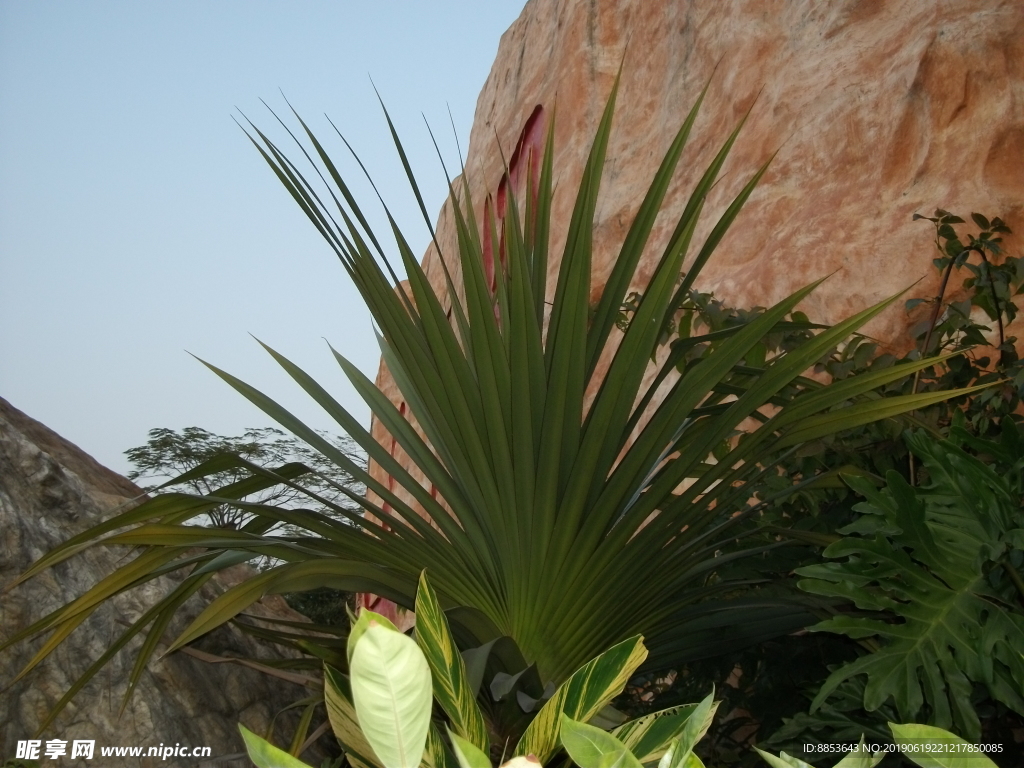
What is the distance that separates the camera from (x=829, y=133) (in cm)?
305

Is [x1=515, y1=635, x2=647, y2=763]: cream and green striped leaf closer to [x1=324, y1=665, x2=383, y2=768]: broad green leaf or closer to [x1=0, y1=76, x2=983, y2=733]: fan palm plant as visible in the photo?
[x1=324, y1=665, x2=383, y2=768]: broad green leaf

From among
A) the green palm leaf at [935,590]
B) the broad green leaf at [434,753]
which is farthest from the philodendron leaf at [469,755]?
the green palm leaf at [935,590]

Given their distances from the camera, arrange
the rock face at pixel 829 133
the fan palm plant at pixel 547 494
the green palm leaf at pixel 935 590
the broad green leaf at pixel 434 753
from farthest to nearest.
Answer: the rock face at pixel 829 133 → the fan palm plant at pixel 547 494 → the green palm leaf at pixel 935 590 → the broad green leaf at pixel 434 753

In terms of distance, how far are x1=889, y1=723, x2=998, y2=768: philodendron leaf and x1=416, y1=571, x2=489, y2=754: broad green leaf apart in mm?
266

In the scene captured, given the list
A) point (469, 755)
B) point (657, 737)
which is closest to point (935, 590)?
point (657, 737)

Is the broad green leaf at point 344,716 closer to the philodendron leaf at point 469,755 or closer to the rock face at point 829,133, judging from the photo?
the philodendron leaf at point 469,755

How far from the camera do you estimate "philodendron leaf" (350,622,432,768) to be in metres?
0.39

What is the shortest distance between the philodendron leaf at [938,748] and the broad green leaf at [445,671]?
0.87 ft

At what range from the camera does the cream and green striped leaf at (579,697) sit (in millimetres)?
599

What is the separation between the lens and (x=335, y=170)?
68.0 inches

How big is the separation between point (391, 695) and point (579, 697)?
255mm

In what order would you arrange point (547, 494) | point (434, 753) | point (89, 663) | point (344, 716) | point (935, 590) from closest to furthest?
point (434, 753) < point (344, 716) < point (935, 590) < point (547, 494) < point (89, 663)

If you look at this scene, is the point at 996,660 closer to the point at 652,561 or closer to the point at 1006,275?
the point at 652,561

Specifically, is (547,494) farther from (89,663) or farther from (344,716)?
(89,663)
